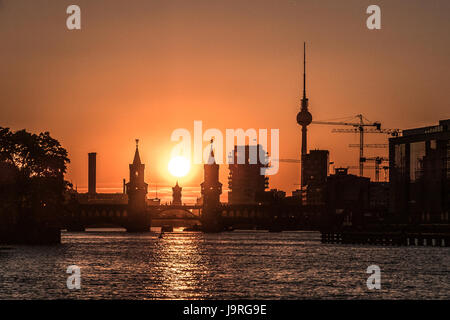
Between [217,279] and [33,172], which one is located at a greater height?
[33,172]

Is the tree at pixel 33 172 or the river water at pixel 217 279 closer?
the river water at pixel 217 279

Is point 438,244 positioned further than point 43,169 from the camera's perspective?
Yes

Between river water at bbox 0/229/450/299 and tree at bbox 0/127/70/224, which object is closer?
river water at bbox 0/229/450/299

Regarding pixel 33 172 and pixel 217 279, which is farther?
pixel 33 172

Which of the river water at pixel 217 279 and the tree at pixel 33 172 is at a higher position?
the tree at pixel 33 172

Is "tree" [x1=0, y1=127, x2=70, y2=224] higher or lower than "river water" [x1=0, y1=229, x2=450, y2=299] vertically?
higher

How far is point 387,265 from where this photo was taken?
10462 centimetres

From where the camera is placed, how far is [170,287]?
6994 cm

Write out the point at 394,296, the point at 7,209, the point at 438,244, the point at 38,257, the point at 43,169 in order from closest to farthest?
the point at 394,296, the point at 38,257, the point at 7,209, the point at 43,169, the point at 438,244

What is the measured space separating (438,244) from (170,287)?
4697 inches

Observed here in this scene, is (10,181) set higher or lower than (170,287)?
higher
